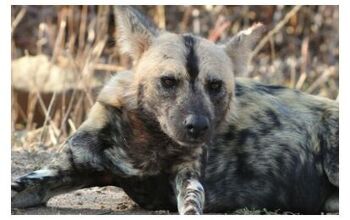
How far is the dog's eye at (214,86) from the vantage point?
4945 mm

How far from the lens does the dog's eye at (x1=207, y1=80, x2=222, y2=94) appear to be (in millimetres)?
4945

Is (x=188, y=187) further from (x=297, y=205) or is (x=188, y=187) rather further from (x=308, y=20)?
(x=308, y=20)

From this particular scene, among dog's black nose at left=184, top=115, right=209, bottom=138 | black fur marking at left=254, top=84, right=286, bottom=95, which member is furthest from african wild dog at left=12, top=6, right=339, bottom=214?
black fur marking at left=254, top=84, right=286, bottom=95

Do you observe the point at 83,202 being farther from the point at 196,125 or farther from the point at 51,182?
the point at 196,125

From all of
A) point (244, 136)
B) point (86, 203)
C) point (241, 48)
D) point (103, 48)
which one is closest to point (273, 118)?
point (244, 136)

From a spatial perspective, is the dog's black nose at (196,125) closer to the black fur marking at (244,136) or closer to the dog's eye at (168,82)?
the dog's eye at (168,82)

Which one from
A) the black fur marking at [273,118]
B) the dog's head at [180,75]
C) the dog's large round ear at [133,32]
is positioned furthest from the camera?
the black fur marking at [273,118]

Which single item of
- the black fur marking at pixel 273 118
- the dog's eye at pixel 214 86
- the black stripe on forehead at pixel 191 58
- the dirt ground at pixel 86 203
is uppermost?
the black stripe on forehead at pixel 191 58

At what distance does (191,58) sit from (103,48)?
5.36 m

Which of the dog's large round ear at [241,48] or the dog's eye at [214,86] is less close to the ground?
the dog's large round ear at [241,48]

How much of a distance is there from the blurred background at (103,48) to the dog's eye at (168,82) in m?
2.87

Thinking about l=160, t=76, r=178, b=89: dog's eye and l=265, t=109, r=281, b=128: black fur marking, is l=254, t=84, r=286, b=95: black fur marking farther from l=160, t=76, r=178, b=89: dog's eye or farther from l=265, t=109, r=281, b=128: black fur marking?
l=160, t=76, r=178, b=89: dog's eye

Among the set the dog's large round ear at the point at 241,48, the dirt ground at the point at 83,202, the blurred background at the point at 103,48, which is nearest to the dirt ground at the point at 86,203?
the dirt ground at the point at 83,202

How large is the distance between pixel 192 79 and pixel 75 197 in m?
1.14
